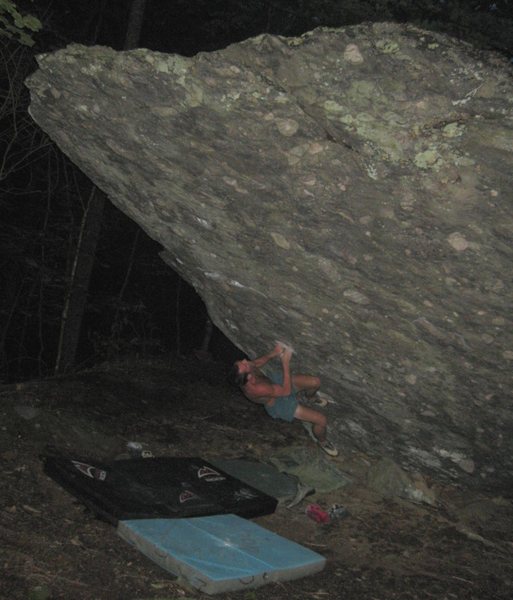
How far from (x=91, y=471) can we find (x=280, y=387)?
1821 mm

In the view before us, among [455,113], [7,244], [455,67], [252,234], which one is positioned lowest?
[7,244]

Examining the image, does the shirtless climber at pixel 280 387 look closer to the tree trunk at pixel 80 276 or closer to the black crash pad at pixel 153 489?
the black crash pad at pixel 153 489

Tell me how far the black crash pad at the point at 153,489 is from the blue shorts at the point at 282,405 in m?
0.88

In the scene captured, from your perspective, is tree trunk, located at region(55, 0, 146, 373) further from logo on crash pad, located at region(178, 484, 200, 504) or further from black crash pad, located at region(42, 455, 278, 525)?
logo on crash pad, located at region(178, 484, 200, 504)

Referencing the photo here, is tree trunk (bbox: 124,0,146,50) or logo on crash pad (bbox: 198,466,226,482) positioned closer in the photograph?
logo on crash pad (bbox: 198,466,226,482)

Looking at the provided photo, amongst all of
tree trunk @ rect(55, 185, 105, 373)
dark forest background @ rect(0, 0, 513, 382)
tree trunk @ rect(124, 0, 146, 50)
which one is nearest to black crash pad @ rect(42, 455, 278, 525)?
dark forest background @ rect(0, 0, 513, 382)

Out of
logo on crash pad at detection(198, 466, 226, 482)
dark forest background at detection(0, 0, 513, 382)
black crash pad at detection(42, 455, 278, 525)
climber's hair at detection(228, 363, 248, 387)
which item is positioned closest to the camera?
black crash pad at detection(42, 455, 278, 525)

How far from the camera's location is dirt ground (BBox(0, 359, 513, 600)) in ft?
11.1

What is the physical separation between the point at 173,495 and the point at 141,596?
1.03m

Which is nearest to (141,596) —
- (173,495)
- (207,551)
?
(207,551)

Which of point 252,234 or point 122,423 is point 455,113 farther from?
point 122,423

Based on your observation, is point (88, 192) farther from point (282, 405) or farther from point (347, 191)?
point (347, 191)

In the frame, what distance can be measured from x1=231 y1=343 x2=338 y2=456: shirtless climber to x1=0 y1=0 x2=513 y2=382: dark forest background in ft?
9.81

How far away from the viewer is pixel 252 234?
4191 mm
